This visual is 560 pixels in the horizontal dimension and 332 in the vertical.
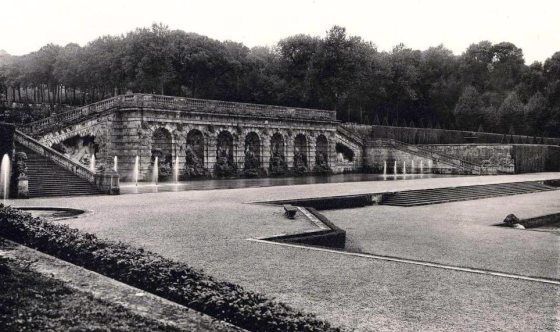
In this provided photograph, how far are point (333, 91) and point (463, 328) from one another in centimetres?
5396

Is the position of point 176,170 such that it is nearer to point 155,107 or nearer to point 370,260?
point 155,107

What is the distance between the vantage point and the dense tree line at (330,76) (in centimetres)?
5956

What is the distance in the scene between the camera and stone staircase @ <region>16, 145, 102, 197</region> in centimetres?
2667

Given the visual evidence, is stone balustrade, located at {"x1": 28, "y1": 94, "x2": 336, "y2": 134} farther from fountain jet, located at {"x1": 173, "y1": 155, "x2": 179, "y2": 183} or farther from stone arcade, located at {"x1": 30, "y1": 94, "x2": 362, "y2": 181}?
fountain jet, located at {"x1": 173, "y1": 155, "x2": 179, "y2": 183}

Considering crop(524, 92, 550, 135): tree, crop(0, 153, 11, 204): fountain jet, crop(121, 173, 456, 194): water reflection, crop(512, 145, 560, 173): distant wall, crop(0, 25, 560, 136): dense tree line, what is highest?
crop(0, 25, 560, 136): dense tree line

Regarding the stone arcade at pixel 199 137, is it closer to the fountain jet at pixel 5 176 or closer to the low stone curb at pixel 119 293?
the fountain jet at pixel 5 176

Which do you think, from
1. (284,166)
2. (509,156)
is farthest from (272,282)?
(509,156)

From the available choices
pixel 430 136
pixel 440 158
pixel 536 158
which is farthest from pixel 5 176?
pixel 430 136

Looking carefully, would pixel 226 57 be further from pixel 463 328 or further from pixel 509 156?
pixel 463 328

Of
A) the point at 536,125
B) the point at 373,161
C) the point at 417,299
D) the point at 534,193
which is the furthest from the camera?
the point at 536,125

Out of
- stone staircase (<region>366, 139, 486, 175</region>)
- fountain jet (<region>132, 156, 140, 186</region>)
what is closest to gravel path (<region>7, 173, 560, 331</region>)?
fountain jet (<region>132, 156, 140, 186</region>)

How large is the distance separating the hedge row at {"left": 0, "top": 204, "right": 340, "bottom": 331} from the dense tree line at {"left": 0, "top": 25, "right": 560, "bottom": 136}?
38468 millimetres

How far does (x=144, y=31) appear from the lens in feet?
195

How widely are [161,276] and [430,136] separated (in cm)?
6232
